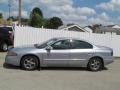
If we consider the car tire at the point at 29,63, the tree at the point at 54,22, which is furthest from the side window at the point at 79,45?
the tree at the point at 54,22

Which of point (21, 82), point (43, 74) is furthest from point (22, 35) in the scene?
point (21, 82)

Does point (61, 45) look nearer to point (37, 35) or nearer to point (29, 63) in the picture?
point (29, 63)

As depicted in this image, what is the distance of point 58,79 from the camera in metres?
11.1

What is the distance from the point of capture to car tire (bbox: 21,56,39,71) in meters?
13.0

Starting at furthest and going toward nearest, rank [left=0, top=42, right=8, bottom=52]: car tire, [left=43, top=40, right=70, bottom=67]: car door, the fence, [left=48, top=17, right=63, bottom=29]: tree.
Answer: [left=48, top=17, right=63, bottom=29]: tree
[left=0, top=42, right=8, bottom=52]: car tire
the fence
[left=43, top=40, right=70, bottom=67]: car door

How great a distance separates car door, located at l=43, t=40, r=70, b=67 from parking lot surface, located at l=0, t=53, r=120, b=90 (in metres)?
0.32

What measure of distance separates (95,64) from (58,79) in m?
3.14

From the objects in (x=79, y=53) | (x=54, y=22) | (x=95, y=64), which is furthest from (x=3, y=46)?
(x=54, y=22)

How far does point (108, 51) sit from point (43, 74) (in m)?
3.52

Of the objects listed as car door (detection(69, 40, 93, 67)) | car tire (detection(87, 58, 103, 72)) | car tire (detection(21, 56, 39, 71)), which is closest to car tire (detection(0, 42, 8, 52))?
car tire (detection(21, 56, 39, 71))

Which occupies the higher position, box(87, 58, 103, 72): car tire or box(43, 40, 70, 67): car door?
box(43, 40, 70, 67): car door

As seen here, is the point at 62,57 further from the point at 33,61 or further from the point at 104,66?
the point at 104,66

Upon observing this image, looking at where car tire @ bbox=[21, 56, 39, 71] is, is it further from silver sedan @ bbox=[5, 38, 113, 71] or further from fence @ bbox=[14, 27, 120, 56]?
fence @ bbox=[14, 27, 120, 56]

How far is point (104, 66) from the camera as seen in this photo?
1484 cm
